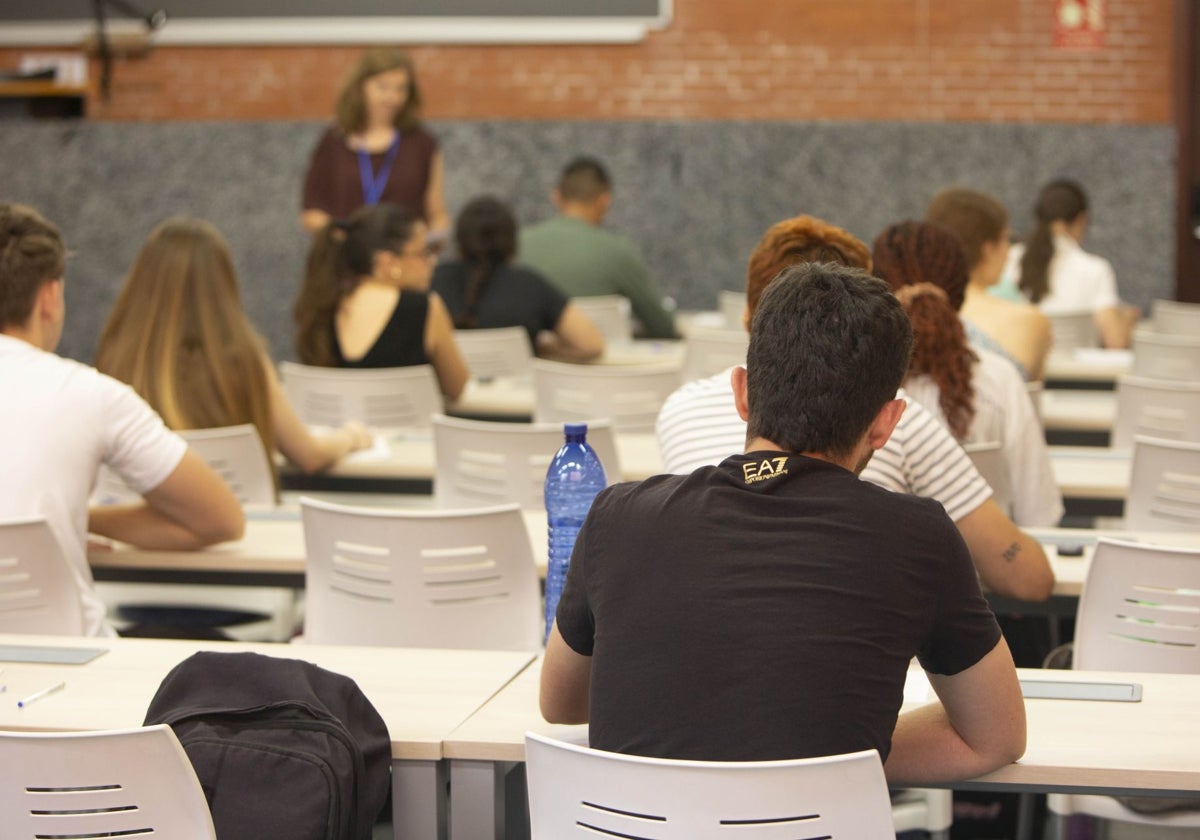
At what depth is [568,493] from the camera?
278 cm

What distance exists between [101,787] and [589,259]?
226 inches

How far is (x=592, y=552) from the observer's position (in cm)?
184

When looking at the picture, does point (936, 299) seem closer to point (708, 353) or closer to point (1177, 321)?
point (708, 353)

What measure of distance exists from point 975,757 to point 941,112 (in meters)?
8.02

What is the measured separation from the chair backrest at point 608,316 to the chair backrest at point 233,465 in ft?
10.5

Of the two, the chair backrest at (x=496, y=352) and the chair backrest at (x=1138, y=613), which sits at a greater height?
the chair backrest at (x=496, y=352)

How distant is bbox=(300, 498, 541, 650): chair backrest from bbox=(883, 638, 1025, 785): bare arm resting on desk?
112cm

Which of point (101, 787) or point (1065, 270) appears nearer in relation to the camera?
point (101, 787)

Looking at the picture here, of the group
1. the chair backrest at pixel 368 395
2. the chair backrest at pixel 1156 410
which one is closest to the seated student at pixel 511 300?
the chair backrest at pixel 368 395

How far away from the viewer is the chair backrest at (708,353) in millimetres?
5605

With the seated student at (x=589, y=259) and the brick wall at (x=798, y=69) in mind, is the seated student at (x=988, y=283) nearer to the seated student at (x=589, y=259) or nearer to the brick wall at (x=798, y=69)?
the seated student at (x=589, y=259)

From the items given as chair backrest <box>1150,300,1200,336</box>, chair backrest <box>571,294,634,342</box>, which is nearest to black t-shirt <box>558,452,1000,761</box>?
chair backrest <box>571,294,634,342</box>

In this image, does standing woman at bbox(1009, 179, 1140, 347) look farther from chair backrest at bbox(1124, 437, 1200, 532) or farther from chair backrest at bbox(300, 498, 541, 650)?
chair backrest at bbox(300, 498, 541, 650)

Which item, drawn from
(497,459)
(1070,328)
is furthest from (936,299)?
(1070,328)
